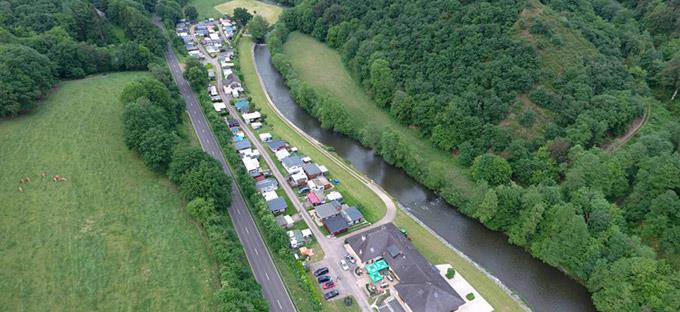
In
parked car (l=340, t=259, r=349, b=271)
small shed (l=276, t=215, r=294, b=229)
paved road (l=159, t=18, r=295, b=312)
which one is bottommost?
paved road (l=159, t=18, r=295, b=312)

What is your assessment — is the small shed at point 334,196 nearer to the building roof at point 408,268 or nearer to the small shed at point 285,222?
the small shed at point 285,222

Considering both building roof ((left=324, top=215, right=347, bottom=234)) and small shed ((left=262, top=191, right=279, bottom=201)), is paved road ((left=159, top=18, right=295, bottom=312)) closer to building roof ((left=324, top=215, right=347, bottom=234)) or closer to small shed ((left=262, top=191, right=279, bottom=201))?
small shed ((left=262, top=191, right=279, bottom=201))

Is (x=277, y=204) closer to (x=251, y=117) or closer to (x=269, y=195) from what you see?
(x=269, y=195)

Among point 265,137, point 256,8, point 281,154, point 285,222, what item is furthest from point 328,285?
point 256,8

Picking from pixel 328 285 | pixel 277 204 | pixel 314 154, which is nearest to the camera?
pixel 328 285

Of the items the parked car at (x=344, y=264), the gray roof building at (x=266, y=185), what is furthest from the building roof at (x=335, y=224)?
the gray roof building at (x=266, y=185)

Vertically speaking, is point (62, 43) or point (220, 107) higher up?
point (62, 43)

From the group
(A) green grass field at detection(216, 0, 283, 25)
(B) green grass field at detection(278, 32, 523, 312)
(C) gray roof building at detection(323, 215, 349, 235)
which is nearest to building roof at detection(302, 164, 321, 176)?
(C) gray roof building at detection(323, 215, 349, 235)

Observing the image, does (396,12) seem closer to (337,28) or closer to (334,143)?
(337,28)
